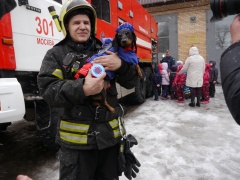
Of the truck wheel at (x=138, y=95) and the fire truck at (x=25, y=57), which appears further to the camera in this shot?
the truck wheel at (x=138, y=95)

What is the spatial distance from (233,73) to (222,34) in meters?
13.6

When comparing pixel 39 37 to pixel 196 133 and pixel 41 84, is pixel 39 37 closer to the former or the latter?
pixel 41 84

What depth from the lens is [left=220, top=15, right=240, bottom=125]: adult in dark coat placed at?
82 centimetres

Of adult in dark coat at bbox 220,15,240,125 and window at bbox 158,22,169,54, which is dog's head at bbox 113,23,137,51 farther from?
window at bbox 158,22,169,54

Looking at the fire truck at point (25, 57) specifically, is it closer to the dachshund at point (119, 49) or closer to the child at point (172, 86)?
the dachshund at point (119, 49)

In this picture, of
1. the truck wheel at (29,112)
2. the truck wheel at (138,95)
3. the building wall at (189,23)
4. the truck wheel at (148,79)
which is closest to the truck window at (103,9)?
the truck wheel at (29,112)

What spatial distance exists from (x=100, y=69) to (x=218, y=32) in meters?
13.5

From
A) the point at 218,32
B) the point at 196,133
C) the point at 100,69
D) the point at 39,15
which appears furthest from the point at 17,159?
the point at 218,32

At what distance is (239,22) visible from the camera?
2.94 feet

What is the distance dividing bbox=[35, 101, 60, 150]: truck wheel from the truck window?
6.07 feet

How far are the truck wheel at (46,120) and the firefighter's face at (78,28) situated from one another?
150 cm

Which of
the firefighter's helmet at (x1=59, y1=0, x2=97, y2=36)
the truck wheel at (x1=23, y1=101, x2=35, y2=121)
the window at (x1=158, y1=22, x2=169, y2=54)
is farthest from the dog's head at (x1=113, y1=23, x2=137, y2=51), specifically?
the window at (x1=158, y1=22, x2=169, y2=54)

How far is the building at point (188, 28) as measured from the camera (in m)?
13.0

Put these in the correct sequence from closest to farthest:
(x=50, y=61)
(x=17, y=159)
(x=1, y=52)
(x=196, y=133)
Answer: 1. (x=50, y=61)
2. (x=1, y=52)
3. (x=17, y=159)
4. (x=196, y=133)
